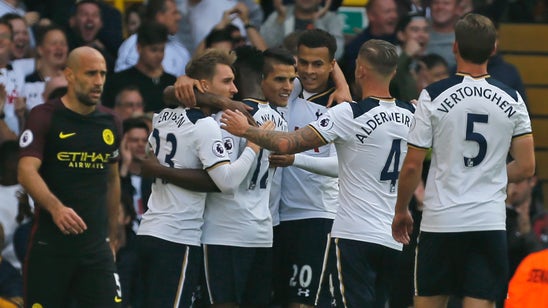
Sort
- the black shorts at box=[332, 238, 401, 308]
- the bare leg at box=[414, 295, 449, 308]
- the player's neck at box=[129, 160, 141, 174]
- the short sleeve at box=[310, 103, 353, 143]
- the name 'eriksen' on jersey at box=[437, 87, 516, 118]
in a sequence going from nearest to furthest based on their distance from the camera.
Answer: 1. the name 'eriksen' on jersey at box=[437, 87, 516, 118]
2. the bare leg at box=[414, 295, 449, 308]
3. the short sleeve at box=[310, 103, 353, 143]
4. the black shorts at box=[332, 238, 401, 308]
5. the player's neck at box=[129, 160, 141, 174]

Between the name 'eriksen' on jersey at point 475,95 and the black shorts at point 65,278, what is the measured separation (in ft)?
9.36

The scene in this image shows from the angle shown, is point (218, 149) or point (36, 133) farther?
point (36, 133)

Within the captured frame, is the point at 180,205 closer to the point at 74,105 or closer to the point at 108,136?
the point at 108,136

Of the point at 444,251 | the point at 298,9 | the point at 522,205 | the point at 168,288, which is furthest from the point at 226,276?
the point at 298,9

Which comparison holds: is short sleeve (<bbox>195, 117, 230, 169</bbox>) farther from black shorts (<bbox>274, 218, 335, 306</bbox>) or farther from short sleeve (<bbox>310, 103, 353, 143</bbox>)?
black shorts (<bbox>274, 218, 335, 306</bbox>)

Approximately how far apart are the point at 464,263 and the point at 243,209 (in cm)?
183

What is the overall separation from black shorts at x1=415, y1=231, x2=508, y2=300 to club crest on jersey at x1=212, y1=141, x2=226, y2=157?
1618mm

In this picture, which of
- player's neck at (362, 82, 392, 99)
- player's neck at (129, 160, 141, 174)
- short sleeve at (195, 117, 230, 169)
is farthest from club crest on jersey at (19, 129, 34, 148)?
player's neck at (129, 160, 141, 174)

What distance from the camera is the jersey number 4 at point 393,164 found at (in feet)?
31.0

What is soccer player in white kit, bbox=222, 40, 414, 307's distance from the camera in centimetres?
933

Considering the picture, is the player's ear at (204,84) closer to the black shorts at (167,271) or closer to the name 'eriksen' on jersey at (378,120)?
the black shorts at (167,271)

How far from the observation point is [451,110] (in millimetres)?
8898

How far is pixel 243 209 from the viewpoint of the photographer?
33.3ft

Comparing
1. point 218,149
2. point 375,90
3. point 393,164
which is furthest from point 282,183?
point 375,90
